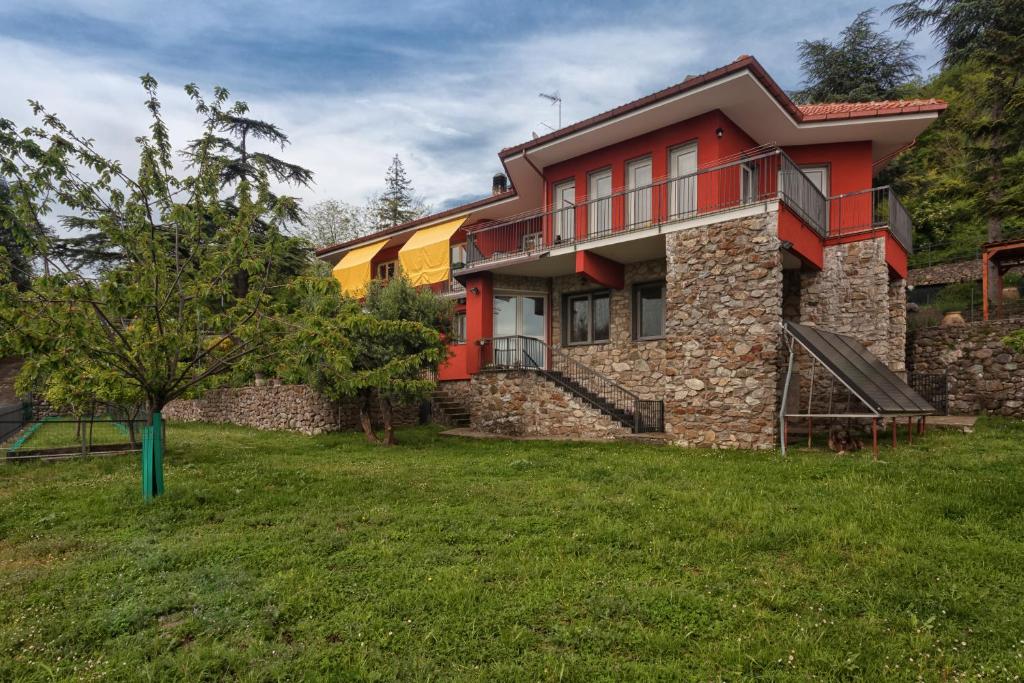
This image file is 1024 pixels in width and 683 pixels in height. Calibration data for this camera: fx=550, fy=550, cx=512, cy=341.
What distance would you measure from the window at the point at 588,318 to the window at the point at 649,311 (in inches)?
34.2

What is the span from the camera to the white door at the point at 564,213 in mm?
16203

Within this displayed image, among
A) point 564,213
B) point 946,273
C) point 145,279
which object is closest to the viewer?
point 145,279

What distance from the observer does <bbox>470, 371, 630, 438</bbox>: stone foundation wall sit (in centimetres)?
1397

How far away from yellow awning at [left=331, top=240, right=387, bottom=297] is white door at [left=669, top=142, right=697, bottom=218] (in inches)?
541

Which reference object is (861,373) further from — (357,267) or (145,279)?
(357,267)

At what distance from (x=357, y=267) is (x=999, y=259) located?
23.6 meters

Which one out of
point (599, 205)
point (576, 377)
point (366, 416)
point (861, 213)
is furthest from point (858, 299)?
point (366, 416)

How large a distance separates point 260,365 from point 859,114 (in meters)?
14.3

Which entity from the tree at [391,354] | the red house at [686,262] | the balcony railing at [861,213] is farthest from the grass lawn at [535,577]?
the balcony railing at [861,213]

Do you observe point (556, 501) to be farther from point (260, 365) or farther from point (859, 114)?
point (859, 114)

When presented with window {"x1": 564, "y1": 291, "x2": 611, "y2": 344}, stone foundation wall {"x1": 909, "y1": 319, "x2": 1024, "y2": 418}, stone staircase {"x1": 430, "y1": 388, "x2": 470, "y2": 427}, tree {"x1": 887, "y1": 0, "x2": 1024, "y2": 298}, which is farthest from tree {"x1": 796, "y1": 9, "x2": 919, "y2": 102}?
stone staircase {"x1": 430, "y1": 388, "x2": 470, "y2": 427}

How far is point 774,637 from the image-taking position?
3680mm

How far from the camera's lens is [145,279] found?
7.13 metres

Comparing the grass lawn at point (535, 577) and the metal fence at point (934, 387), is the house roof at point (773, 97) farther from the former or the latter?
the grass lawn at point (535, 577)
